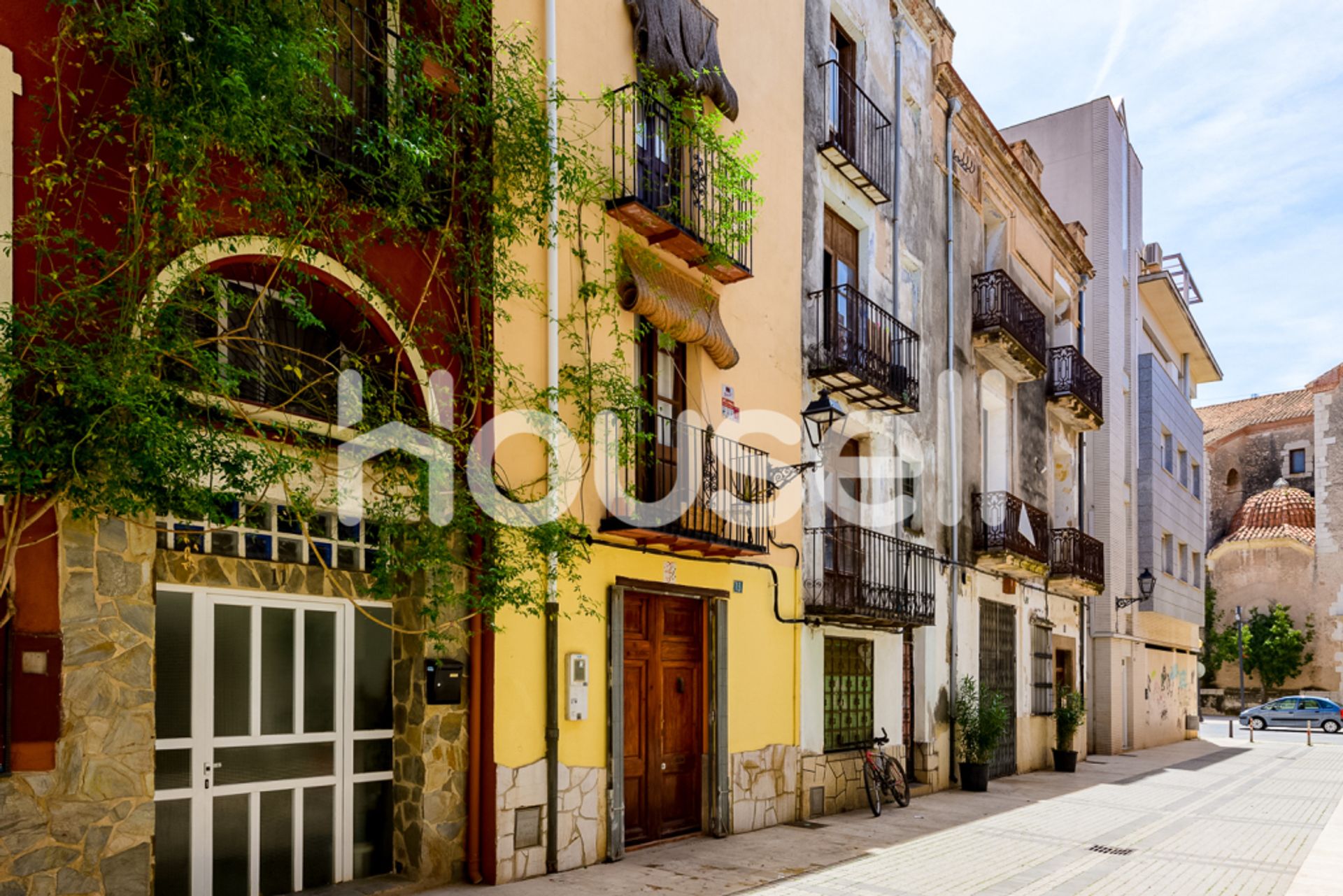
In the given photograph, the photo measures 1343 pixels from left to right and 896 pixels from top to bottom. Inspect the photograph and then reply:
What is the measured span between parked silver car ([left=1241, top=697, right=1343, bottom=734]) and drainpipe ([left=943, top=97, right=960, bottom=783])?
25746mm

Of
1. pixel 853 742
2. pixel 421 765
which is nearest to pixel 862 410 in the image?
pixel 853 742

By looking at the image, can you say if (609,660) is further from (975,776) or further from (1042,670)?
(1042,670)

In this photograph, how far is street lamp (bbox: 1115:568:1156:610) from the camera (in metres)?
25.9

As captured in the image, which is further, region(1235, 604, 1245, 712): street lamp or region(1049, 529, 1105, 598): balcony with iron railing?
region(1235, 604, 1245, 712): street lamp

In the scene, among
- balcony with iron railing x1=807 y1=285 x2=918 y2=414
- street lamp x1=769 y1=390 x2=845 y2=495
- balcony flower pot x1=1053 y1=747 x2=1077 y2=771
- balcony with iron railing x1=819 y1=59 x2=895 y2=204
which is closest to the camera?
street lamp x1=769 y1=390 x2=845 y2=495

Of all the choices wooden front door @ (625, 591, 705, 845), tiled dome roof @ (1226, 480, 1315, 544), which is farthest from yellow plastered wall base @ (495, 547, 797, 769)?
tiled dome roof @ (1226, 480, 1315, 544)

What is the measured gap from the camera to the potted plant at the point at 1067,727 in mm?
20516

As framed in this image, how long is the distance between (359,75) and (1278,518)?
49.7m

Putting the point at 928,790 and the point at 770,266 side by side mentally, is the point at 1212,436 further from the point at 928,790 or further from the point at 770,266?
the point at 770,266

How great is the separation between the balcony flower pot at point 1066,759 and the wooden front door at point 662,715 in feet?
39.0

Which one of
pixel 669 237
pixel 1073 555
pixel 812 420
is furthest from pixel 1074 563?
pixel 669 237

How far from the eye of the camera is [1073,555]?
2167 cm

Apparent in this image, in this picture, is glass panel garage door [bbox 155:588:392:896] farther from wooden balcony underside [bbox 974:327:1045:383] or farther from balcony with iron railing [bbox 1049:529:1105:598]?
balcony with iron railing [bbox 1049:529:1105:598]

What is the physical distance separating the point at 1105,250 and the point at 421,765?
23.5 meters
